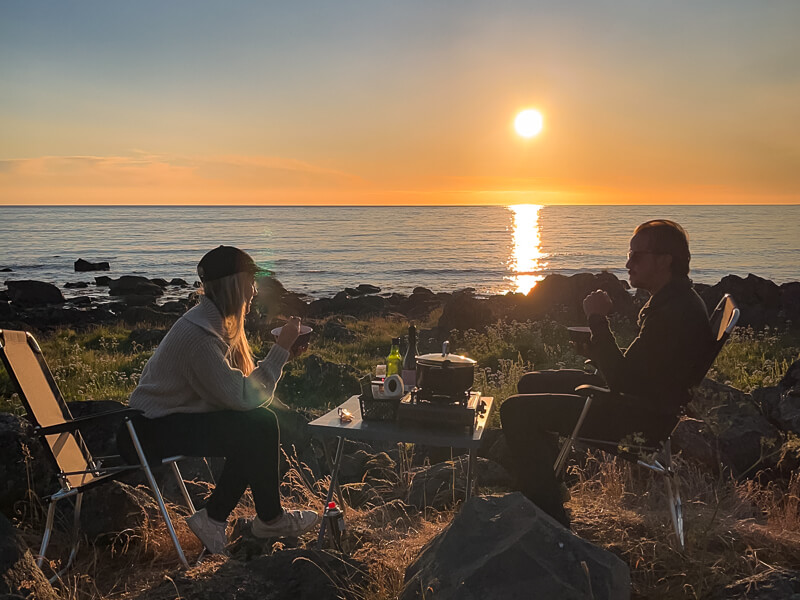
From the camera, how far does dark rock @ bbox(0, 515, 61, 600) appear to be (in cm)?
269

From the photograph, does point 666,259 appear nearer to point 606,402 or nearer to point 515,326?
point 606,402

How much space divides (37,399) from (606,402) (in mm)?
2987

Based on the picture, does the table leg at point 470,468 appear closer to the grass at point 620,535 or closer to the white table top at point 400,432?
the white table top at point 400,432

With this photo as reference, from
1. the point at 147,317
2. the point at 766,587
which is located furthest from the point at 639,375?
the point at 147,317

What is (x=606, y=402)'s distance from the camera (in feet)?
11.3

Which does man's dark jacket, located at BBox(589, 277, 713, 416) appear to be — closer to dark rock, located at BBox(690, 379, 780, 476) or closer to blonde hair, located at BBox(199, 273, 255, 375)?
dark rock, located at BBox(690, 379, 780, 476)

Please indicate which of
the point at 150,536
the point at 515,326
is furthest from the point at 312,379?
the point at 150,536

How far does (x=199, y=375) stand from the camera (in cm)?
346

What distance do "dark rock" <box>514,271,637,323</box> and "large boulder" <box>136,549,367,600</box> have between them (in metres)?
11.8

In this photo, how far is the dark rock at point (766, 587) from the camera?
8.04ft

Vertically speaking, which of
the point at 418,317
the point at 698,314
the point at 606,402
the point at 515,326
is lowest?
the point at 418,317

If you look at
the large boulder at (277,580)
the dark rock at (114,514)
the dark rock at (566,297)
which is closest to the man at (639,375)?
the large boulder at (277,580)

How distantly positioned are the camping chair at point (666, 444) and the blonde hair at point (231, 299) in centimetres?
192

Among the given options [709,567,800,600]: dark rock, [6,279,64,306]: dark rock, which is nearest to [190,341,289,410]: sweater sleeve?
[709,567,800,600]: dark rock
